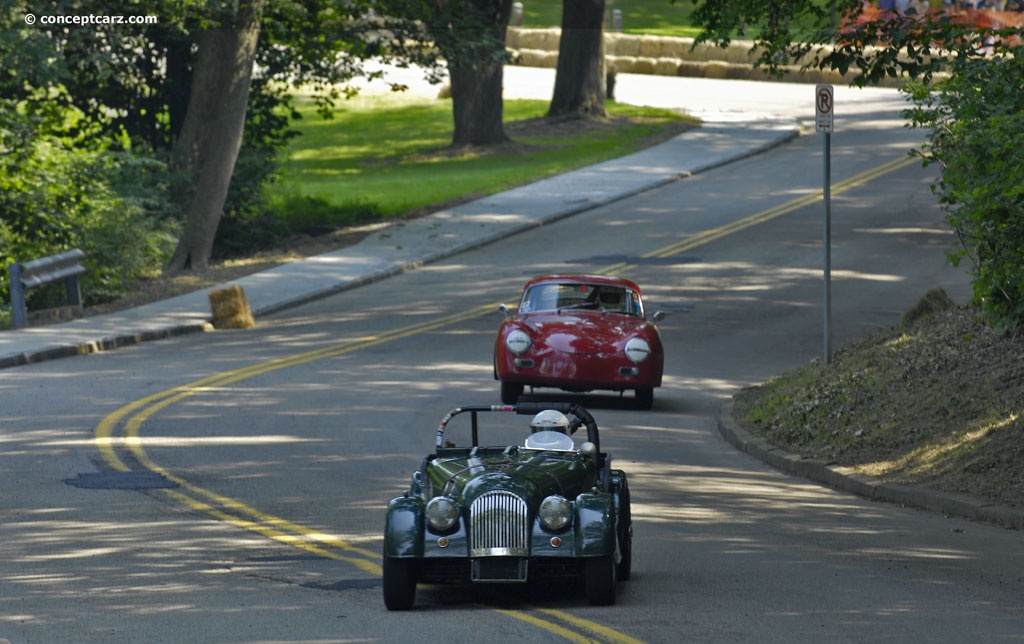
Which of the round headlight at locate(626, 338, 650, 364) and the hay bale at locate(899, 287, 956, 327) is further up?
the hay bale at locate(899, 287, 956, 327)

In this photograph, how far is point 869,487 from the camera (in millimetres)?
14055

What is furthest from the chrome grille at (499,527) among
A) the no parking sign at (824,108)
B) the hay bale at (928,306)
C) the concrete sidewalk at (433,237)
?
the concrete sidewalk at (433,237)

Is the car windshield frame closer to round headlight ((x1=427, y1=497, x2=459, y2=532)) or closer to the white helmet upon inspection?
the white helmet

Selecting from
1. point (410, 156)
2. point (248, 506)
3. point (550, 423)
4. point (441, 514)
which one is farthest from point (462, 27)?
point (441, 514)

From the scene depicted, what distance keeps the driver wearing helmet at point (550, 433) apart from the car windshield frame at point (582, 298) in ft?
27.2

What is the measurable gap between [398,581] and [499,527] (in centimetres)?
69

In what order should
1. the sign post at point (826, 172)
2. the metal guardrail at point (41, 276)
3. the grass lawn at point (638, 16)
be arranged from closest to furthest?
the sign post at point (826, 172)
the metal guardrail at point (41, 276)
the grass lawn at point (638, 16)

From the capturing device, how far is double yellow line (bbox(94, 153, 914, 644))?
30.1 ft

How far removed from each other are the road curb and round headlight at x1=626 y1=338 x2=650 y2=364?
50.9 inches

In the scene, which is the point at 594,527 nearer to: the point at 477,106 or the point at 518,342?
the point at 518,342

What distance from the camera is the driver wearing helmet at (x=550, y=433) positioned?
10.4 meters

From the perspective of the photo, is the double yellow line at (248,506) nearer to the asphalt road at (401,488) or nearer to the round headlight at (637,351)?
the asphalt road at (401,488)

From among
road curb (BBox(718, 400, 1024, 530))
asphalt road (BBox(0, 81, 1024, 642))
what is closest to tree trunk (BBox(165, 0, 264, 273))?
asphalt road (BBox(0, 81, 1024, 642))

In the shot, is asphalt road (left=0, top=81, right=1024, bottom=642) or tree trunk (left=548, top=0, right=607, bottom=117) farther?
tree trunk (left=548, top=0, right=607, bottom=117)
